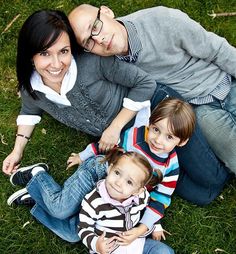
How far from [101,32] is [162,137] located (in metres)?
0.81

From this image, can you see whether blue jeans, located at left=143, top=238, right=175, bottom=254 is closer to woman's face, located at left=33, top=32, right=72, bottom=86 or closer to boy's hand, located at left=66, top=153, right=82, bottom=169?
boy's hand, located at left=66, top=153, right=82, bottom=169

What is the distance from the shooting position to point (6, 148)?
4496 mm

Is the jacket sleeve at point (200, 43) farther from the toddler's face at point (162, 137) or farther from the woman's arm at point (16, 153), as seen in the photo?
the woman's arm at point (16, 153)

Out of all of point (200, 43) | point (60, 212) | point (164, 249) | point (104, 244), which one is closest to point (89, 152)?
point (60, 212)

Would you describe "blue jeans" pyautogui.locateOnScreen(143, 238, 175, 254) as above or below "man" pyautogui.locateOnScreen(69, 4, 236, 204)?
below

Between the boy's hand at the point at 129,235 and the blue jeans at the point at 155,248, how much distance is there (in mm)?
129

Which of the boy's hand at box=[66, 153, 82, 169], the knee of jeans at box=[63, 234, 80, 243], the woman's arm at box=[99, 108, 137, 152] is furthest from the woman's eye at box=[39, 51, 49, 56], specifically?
the knee of jeans at box=[63, 234, 80, 243]

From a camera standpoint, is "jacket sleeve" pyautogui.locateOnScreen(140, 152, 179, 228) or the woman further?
"jacket sleeve" pyautogui.locateOnScreen(140, 152, 179, 228)

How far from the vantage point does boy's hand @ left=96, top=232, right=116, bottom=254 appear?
361 cm

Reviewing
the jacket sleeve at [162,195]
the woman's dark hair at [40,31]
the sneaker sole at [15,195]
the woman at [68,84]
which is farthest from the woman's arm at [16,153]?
the jacket sleeve at [162,195]

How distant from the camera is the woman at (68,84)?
3.29 m

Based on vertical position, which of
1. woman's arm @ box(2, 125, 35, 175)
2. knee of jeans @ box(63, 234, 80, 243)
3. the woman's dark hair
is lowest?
knee of jeans @ box(63, 234, 80, 243)

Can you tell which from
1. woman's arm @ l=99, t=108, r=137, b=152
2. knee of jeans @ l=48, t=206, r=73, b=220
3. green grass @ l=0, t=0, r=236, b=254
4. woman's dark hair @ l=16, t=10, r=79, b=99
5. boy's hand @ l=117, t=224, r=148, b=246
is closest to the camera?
woman's dark hair @ l=16, t=10, r=79, b=99

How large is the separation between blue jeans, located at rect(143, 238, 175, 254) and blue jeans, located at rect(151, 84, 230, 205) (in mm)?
513
